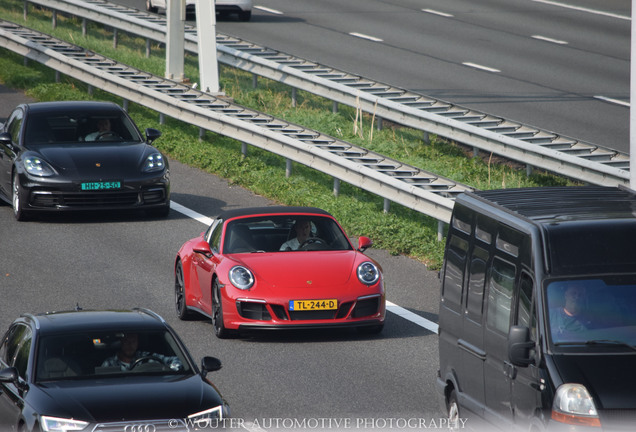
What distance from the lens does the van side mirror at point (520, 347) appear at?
7707mm

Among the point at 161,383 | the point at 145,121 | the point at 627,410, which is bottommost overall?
the point at 145,121

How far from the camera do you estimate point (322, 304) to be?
12312 millimetres

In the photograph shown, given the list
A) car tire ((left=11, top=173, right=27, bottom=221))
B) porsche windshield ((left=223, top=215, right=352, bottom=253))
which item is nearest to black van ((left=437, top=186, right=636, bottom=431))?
porsche windshield ((left=223, top=215, right=352, bottom=253))

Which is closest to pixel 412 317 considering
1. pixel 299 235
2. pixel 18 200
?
pixel 299 235

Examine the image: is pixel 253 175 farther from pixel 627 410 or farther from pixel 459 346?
pixel 627 410

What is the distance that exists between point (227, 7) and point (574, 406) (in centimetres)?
2957

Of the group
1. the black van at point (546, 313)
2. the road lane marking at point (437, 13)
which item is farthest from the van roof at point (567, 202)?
the road lane marking at point (437, 13)

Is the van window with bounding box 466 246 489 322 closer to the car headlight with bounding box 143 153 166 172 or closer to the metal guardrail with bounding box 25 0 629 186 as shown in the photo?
the metal guardrail with bounding box 25 0 629 186

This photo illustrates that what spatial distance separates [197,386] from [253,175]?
1235 cm

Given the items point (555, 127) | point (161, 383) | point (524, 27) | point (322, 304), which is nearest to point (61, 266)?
point (322, 304)

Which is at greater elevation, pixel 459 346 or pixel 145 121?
pixel 459 346

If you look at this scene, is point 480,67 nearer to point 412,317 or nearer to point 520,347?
point 412,317

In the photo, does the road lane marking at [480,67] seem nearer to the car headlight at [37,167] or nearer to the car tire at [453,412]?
the car headlight at [37,167]

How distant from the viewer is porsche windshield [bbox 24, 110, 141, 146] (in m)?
18.9
